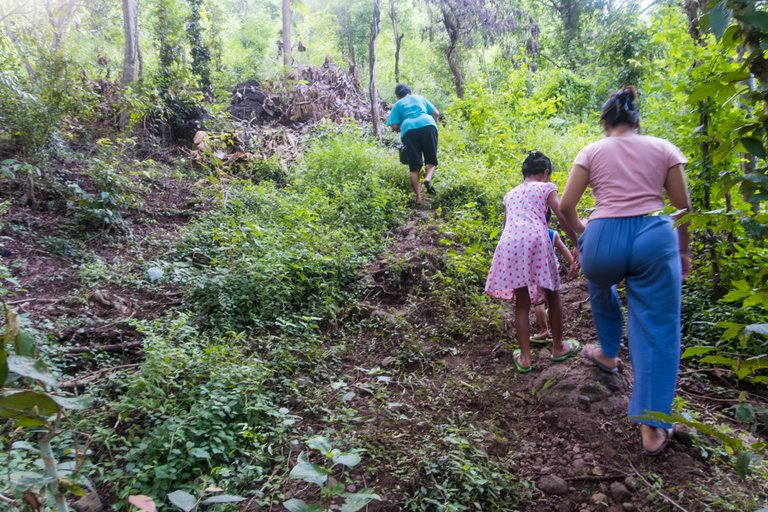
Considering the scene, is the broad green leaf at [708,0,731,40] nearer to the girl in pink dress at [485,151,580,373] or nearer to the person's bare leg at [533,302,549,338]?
the girl in pink dress at [485,151,580,373]

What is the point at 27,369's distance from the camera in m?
0.91

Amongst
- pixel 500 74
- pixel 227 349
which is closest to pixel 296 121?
pixel 500 74

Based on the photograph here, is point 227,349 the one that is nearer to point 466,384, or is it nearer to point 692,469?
point 466,384

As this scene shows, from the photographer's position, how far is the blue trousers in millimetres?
2354

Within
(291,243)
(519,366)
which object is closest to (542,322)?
(519,366)

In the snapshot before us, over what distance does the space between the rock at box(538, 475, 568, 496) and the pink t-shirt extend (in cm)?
139

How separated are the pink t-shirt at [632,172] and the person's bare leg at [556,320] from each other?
695mm

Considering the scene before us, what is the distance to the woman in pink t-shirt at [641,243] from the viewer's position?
237 cm

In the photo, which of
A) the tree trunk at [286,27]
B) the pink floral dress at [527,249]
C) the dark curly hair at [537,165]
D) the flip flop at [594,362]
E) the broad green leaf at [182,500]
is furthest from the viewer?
the tree trunk at [286,27]

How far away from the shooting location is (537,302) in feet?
11.2

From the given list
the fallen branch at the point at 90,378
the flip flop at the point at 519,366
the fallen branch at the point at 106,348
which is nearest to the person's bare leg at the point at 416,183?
the flip flop at the point at 519,366

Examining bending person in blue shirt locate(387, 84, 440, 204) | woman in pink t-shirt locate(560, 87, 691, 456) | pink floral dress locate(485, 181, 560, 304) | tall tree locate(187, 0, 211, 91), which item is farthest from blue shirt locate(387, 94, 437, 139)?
tall tree locate(187, 0, 211, 91)

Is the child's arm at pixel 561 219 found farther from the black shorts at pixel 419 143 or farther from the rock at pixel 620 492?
the black shorts at pixel 419 143

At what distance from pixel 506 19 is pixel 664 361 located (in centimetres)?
1341
